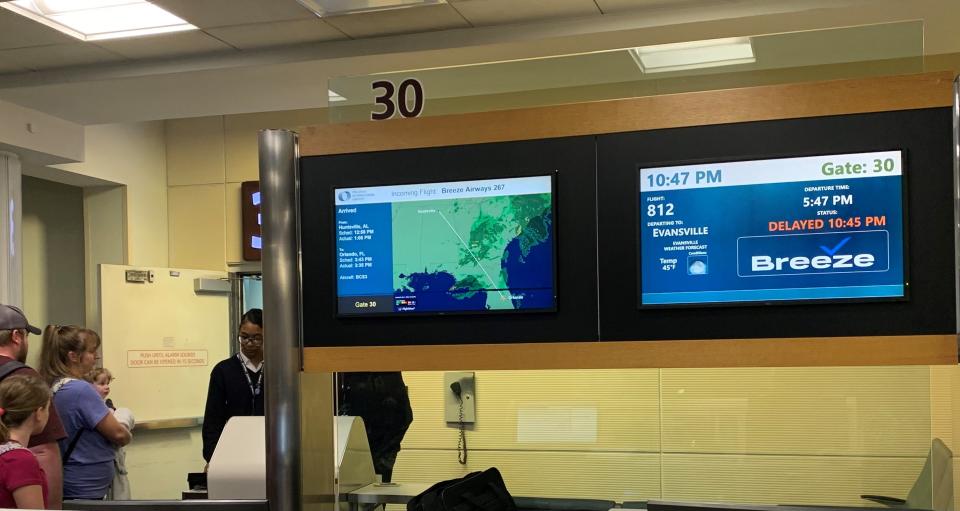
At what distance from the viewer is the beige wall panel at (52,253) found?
6.60 metres

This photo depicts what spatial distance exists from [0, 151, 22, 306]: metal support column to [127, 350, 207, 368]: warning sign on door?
2.49 feet

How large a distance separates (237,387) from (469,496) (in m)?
2.17

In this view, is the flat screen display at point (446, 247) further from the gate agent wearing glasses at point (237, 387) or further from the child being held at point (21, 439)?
the gate agent wearing glasses at point (237, 387)

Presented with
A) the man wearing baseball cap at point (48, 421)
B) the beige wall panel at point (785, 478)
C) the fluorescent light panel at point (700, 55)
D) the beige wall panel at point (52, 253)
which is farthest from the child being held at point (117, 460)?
the fluorescent light panel at point (700, 55)

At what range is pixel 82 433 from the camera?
3723 millimetres

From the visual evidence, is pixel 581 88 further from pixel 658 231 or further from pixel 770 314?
pixel 770 314

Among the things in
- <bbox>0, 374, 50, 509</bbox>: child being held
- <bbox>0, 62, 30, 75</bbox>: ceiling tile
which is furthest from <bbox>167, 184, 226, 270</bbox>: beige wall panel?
<bbox>0, 374, 50, 509</bbox>: child being held

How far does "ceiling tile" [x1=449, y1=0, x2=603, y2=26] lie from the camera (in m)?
4.20

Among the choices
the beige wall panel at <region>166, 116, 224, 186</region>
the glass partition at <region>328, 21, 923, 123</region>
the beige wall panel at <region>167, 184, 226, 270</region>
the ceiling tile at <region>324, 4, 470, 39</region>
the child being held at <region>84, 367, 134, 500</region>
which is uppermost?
the ceiling tile at <region>324, 4, 470, 39</region>

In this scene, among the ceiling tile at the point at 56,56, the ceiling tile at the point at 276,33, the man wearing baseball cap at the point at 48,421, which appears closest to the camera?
the man wearing baseball cap at the point at 48,421

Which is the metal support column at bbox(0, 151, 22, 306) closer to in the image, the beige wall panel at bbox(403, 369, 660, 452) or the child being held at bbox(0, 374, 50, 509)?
the child being held at bbox(0, 374, 50, 509)

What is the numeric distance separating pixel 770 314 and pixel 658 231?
335 mm

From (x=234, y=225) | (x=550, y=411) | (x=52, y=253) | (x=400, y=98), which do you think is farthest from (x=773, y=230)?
(x=52, y=253)

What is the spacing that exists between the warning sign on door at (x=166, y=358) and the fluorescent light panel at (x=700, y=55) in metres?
4.40
